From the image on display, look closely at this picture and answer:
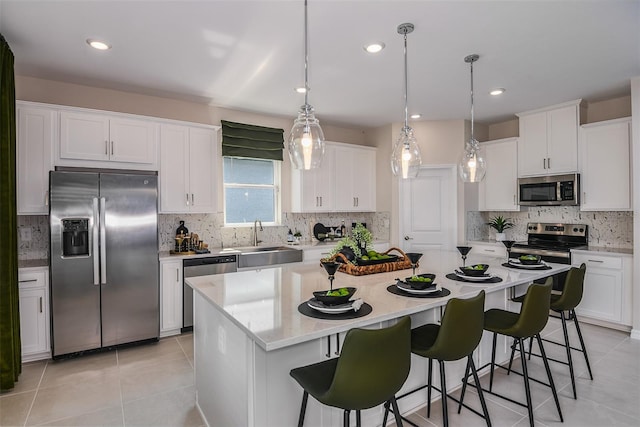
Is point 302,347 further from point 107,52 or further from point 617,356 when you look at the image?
point 617,356

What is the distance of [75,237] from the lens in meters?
3.31

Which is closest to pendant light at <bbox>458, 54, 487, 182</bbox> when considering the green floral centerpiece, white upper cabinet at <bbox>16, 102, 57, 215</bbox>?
the green floral centerpiece

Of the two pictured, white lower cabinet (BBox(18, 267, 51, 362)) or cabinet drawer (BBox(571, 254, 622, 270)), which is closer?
white lower cabinet (BBox(18, 267, 51, 362))

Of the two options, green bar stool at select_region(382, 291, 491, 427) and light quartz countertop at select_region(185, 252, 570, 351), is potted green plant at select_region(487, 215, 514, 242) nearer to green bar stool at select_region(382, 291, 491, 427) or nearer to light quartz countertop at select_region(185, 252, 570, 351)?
light quartz countertop at select_region(185, 252, 570, 351)

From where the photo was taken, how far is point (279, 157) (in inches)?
201

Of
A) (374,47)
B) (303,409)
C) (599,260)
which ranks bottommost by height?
(303,409)

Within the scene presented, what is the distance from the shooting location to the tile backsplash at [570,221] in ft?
14.3

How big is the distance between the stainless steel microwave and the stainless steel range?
1.57ft

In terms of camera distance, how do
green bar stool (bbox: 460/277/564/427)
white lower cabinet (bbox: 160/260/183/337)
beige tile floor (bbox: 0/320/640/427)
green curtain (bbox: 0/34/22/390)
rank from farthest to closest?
white lower cabinet (bbox: 160/260/183/337) < green curtain (bbox: 0/34/22/390) < beige tile floor (bbox: 0/320/640/427) < green bar stool (bbox: 460/277/564/427)

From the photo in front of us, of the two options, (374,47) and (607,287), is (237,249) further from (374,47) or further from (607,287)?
(607,287)

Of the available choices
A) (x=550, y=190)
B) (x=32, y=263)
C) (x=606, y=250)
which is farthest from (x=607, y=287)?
(x=32, y=263)

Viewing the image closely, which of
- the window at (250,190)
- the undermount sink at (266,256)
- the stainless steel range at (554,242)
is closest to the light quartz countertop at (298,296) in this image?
the undermount sink at (266,256)

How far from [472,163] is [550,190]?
217 cm

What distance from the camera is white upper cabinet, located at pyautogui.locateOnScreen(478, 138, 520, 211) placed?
511 cm
